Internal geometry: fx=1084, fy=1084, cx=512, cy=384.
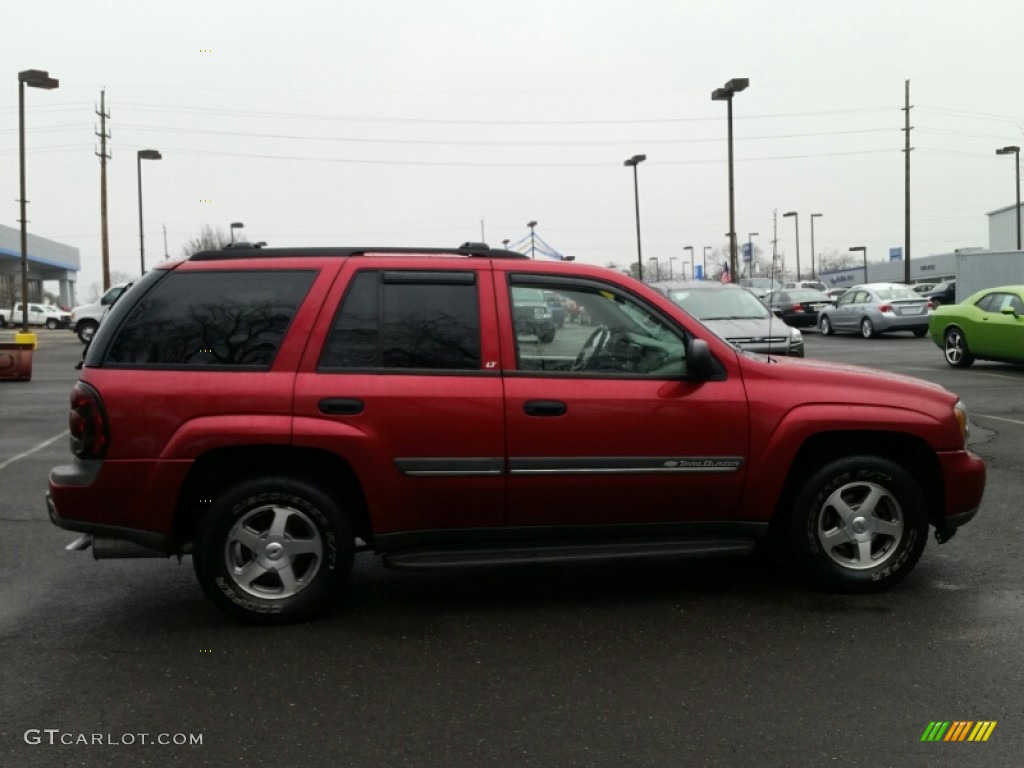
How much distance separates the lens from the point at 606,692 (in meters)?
4.17

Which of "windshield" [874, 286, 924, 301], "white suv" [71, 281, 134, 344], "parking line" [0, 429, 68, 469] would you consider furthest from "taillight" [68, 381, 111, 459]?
"white suv" [71, 281, 134, 344]

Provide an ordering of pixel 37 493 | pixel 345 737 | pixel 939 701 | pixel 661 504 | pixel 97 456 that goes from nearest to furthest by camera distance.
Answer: pixel 345 737 < pixel 939 701 < pixel 97 456 < pixel 661 504 < pixel 37 493

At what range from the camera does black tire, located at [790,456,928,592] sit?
5.34 metres

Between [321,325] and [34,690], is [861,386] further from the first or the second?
[34,690]

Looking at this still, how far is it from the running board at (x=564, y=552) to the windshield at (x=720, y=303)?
10213mm

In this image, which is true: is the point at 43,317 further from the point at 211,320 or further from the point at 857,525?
the point at 857,525

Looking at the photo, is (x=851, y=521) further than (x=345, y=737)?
Yes

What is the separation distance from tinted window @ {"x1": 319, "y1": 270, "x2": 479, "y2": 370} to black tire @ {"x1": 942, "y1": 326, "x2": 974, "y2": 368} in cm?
1492

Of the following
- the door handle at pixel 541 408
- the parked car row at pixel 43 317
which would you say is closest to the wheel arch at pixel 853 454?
the door handle at pixel 541 408

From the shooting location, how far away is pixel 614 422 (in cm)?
511

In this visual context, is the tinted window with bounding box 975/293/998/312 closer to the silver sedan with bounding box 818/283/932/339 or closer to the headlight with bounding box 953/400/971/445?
the silver sedan with bounding box 818/283/932/339

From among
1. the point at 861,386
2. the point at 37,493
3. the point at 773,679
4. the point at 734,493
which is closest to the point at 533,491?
the point at 734,493

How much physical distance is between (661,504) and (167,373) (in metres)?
2.40

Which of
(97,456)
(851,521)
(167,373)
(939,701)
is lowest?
(939,701)
